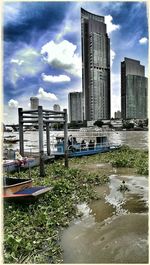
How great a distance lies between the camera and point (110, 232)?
5938mm

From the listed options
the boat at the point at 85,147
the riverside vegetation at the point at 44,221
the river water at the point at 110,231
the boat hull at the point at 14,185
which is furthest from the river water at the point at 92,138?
the river water at the point at 110,231

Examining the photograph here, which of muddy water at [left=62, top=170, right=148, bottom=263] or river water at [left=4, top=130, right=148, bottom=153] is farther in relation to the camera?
river water at [left=4, top=130, right=148, bottom=153]

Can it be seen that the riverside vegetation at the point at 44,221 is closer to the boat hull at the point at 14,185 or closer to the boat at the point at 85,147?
the boat hull at the point at 14,185

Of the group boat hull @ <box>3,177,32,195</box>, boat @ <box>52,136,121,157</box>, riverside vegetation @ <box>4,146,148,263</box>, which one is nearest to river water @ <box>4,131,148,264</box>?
riverside vegetation @ <box>4,146,148,263</box>

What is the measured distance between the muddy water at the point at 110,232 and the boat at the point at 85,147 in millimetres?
9353

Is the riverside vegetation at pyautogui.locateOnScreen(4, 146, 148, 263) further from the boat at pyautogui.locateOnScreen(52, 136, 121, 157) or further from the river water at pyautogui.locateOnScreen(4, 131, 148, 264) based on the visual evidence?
the boat at pyautogui.locateOnScreen(52, 136, 121, 157)

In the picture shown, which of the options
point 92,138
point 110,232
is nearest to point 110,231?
point 110,232

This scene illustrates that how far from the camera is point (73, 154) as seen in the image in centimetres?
1892

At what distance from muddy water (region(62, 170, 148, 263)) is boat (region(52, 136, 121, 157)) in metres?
9.35

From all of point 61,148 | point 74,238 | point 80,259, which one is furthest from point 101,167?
point 80,259

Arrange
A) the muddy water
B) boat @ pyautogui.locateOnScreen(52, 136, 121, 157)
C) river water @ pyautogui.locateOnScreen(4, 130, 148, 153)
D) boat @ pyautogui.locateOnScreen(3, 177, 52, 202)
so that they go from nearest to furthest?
the muddy water → boat @ pyautogui.locateOnScreen(3, 177, 52, 202) → boat @ pyautogui.locateOnScreen(52, 136, 121, 157) → river water @ pyautogui.locateOnScreen(4, 130, 148, 153)

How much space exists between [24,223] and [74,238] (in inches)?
53.7

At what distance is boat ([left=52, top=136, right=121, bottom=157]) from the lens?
18.7 m

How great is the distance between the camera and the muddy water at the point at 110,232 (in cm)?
483
